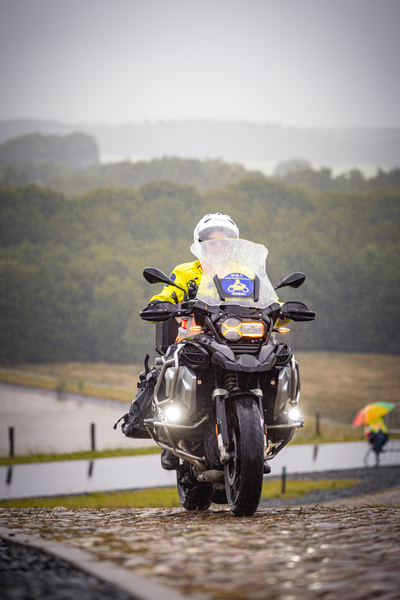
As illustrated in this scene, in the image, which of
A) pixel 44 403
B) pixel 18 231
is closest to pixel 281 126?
pixel 18 231

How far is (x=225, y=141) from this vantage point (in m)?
191

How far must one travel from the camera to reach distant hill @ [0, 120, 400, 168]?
180625 millimetres

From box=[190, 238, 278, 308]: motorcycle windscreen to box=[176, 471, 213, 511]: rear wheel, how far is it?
1.95 meters

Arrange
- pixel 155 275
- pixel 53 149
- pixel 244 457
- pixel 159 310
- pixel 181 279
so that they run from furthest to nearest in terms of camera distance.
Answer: pixel 53 149 < pixel 181 279 < pixel 159 310 < pixel 155 275 < pixel 244 457

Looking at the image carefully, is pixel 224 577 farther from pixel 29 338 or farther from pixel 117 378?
pixel 29 338

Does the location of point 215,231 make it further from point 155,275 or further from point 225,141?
point 225,141

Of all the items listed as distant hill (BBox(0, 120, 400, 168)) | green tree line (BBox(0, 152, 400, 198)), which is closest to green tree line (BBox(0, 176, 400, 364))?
green tree line (BBox(0, 152, 400, 198))

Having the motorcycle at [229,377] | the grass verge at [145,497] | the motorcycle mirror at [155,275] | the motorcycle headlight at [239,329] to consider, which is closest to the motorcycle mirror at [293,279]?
the motorcycle at [229,377]

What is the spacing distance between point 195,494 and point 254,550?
3.12 metres

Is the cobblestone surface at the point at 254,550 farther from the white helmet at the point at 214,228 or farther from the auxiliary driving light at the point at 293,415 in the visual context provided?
the white helmet at the point at 214,228

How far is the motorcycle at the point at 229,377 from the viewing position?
5.75m

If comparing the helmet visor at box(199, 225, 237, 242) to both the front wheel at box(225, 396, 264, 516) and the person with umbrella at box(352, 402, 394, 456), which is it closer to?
the front wheel at box(225, 396, 264, 516)

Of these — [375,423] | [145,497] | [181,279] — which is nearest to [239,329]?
[181,279]

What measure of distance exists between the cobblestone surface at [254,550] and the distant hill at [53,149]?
475 ft
